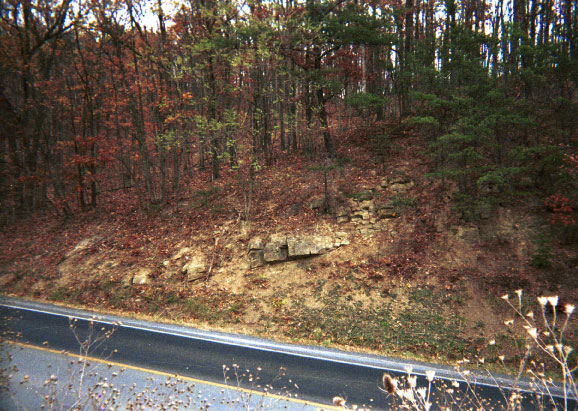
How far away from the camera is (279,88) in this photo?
16594mm

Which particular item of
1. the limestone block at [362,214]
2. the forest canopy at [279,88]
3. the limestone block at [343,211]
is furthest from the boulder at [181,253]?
the limestone block at [362,214]

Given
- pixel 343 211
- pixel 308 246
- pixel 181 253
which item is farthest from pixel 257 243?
pixel 343 211

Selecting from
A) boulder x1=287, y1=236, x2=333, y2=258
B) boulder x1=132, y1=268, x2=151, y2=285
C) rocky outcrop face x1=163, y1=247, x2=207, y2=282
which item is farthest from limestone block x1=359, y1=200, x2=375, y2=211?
boulder x1=132, y1=268, x2=151, y2=285

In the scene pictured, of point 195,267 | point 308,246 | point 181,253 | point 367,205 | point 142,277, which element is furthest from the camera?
point 181,253

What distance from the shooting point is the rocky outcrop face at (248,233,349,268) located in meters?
12.7

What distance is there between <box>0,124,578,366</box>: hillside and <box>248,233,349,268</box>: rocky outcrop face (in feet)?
0.17

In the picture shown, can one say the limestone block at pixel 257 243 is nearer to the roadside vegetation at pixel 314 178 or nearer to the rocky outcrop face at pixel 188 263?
the roadside vegetation at pixel 314 178

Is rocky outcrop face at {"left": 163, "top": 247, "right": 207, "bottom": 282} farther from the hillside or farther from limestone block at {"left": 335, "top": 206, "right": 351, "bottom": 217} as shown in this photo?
limestone block at {"left": 335, "top": 206, "right": 351, "bottom": 217}

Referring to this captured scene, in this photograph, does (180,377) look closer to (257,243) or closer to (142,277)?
(257,243)

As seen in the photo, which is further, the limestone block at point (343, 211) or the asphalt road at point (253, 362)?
the limestone block at point (343, 211)

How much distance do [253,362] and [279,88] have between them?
12628 mm

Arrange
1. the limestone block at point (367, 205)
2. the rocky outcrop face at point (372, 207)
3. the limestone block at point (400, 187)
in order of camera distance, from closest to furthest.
Answer: the rocky outcrop face at point (372, 207), the limestone block at point (367, 205), the limestone block at point (400, 187)

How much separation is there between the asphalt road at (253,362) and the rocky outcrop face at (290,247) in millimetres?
3466

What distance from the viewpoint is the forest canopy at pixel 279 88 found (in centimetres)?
1116
